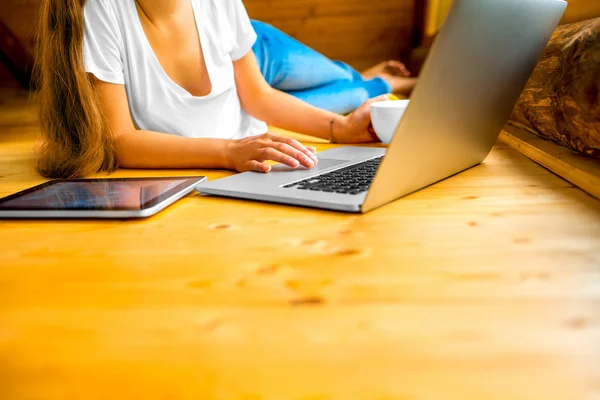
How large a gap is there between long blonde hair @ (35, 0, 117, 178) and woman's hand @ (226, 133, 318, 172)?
11.0 inches

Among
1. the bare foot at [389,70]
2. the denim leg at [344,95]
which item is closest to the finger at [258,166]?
the denim leg at [344,95]

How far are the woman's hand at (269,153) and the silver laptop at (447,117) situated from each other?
2 cm

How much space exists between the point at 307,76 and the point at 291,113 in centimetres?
78

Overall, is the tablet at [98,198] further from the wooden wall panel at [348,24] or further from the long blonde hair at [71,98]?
the wooden wall panel at [348,24]

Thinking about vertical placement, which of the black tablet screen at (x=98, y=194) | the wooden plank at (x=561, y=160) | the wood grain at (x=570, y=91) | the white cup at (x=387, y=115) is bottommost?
the black tablet screen at (x=98, y=194)

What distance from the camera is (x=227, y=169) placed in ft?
3.12

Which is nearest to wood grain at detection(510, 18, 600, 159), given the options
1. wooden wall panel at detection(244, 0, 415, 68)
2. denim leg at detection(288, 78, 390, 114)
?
denim leg at detection(288, 78, 390, 114)

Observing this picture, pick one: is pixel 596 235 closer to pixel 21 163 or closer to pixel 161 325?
pixel 161 325

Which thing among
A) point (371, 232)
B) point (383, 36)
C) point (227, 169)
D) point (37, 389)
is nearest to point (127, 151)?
point (227, 169)

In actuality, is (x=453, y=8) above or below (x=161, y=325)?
above

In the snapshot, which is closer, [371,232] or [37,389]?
[37,389]

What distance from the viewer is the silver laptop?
0.55m

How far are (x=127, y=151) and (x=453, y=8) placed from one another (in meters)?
0.68

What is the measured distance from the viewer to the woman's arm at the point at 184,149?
0.82 m
